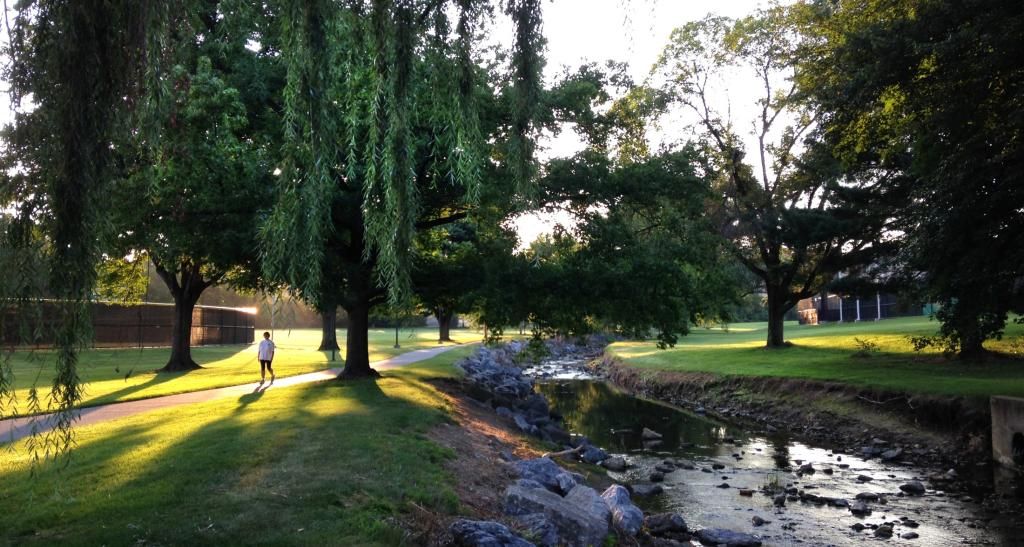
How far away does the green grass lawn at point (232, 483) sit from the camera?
6223 mm

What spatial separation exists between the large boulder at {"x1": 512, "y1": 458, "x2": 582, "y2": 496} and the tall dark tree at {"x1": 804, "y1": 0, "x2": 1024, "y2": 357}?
9.00 m

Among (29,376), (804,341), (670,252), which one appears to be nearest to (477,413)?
(670,252)

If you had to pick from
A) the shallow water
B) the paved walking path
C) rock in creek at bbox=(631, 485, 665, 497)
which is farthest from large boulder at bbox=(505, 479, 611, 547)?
the paved walking path

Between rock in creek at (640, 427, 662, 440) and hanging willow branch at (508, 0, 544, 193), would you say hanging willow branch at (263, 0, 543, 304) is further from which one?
rock in creek at (640, 427, 662, 440)

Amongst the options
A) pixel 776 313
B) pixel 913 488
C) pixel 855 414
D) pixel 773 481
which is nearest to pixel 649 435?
pixel 773 481

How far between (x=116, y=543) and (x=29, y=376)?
69.2 ft

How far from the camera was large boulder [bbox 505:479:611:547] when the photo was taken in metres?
8.00

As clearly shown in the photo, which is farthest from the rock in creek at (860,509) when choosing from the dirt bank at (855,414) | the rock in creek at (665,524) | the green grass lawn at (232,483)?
the green grass lawn at (232,483)

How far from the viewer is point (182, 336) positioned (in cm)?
2695

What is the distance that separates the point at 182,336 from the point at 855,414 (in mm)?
24135

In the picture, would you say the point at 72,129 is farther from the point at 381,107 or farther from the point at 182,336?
the point at 182,336

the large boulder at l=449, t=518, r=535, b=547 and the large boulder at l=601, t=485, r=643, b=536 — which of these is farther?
the large boulder at l=601, t=485, r=643, b=536

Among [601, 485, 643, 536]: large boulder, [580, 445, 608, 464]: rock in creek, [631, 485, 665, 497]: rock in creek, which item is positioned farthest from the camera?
[580, 445, 608, 464]: rock in creek

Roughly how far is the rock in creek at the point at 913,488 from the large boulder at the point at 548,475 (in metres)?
5.95
